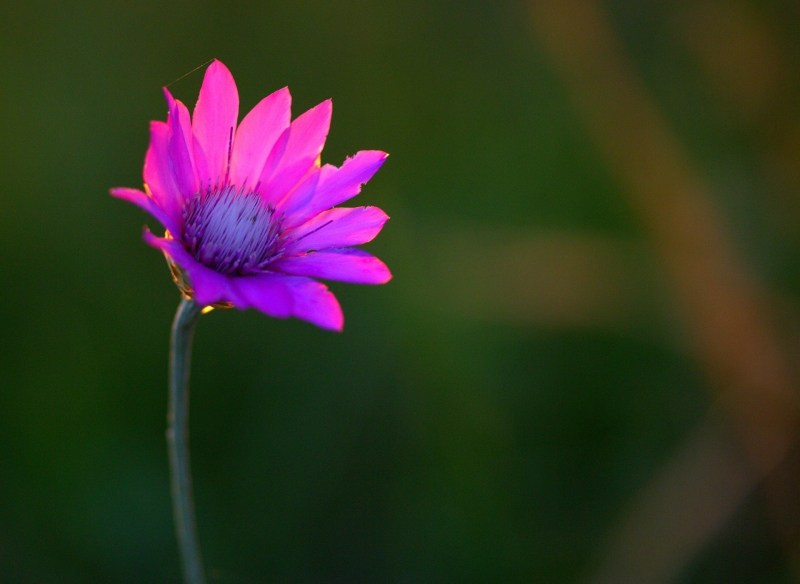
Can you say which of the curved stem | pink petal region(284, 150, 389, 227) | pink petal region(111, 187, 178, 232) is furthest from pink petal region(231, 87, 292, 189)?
the curved stem

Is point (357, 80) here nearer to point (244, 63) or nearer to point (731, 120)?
point (244, 63)

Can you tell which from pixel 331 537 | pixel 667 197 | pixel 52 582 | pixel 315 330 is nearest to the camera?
pixel 52 582

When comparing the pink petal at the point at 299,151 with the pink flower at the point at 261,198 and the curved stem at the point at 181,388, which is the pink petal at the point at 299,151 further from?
the curved stem at the point at 181,388

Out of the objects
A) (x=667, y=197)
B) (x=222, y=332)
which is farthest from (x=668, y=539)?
(x=222, y=332)

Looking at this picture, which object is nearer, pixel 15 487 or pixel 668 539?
pixel 15 487

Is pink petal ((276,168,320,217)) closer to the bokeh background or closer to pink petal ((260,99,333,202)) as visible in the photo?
pink petal ((260,99,333,202))

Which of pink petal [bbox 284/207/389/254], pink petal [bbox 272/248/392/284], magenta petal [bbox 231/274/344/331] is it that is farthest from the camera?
Answer: pink petal [bbox 284/207/389/254]

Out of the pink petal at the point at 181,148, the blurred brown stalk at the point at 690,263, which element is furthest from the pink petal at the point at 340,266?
the blurred brown stalk at the point at 690,263
